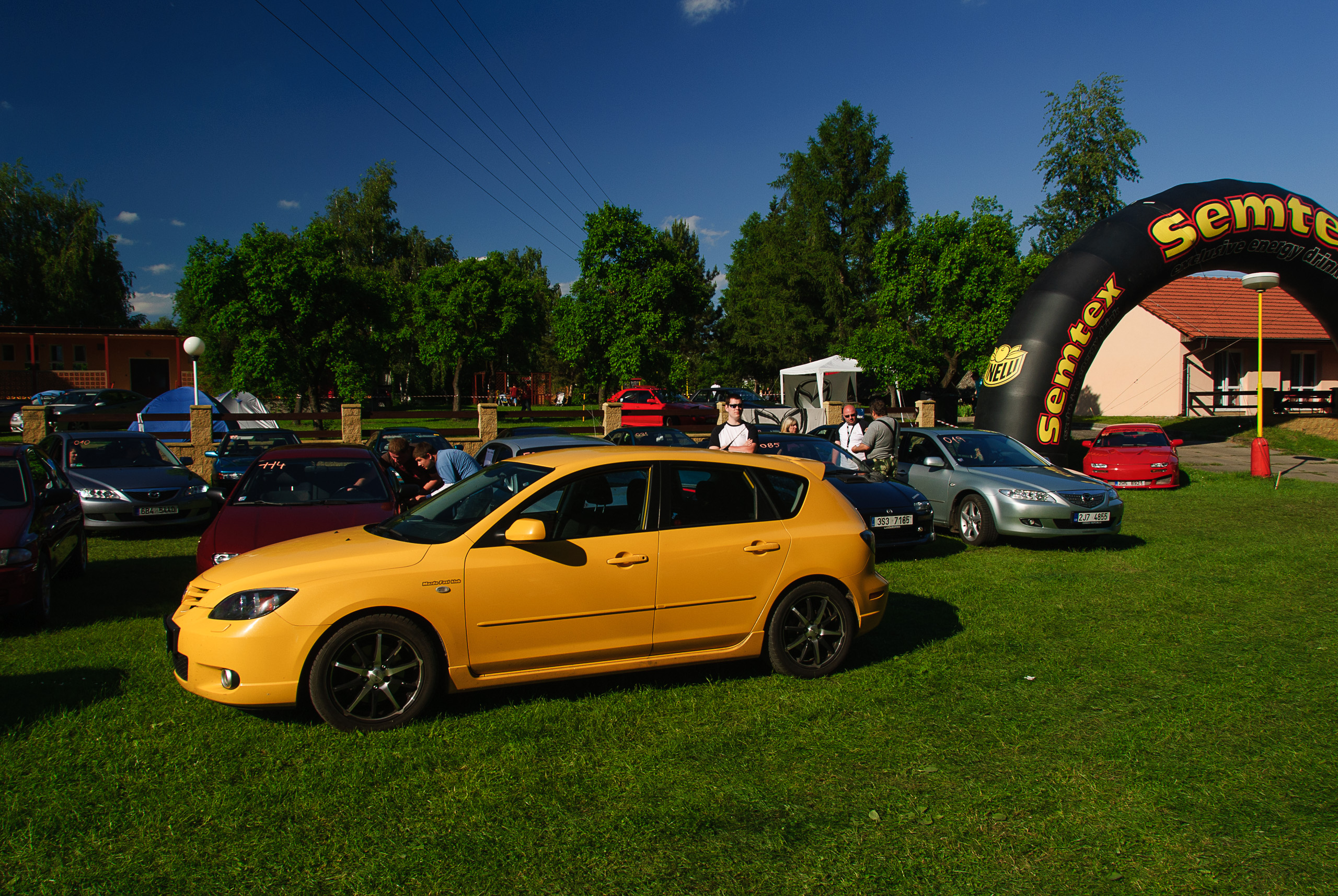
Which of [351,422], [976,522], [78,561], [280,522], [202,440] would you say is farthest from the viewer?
[351,422]

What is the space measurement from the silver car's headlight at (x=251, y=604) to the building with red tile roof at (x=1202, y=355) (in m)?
37.5

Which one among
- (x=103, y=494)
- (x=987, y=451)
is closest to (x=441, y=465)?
(x=103, y=494)

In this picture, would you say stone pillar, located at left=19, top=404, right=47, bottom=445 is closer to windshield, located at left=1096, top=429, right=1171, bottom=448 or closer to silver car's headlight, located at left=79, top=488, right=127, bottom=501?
silver car's headlight, located at left=79, top=488, right=127, bottom=501

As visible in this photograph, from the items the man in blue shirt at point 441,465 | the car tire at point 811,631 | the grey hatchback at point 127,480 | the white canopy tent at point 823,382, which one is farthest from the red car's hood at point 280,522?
the white canopy tent at point 823,382

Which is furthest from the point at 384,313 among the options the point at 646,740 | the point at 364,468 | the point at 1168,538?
the point at 646,740

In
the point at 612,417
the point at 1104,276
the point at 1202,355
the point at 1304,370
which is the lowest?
the point at 612,417

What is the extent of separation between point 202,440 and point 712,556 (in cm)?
1587

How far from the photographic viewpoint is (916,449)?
12336 mm

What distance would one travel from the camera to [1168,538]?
439 inches

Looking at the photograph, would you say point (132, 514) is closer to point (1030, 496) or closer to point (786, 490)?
point (786, 490)

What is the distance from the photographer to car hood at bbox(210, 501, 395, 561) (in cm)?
681

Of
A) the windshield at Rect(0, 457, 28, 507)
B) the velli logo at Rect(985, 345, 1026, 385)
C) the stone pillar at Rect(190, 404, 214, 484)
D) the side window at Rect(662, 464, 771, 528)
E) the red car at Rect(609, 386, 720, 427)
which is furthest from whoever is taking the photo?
the red car at Rect(609, 386, 720, 427)

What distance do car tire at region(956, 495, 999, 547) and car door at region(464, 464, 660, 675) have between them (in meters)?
6.97

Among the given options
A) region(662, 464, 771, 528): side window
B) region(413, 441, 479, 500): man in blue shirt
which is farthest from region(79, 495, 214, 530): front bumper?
region(662, 464, 771, 528): side window
